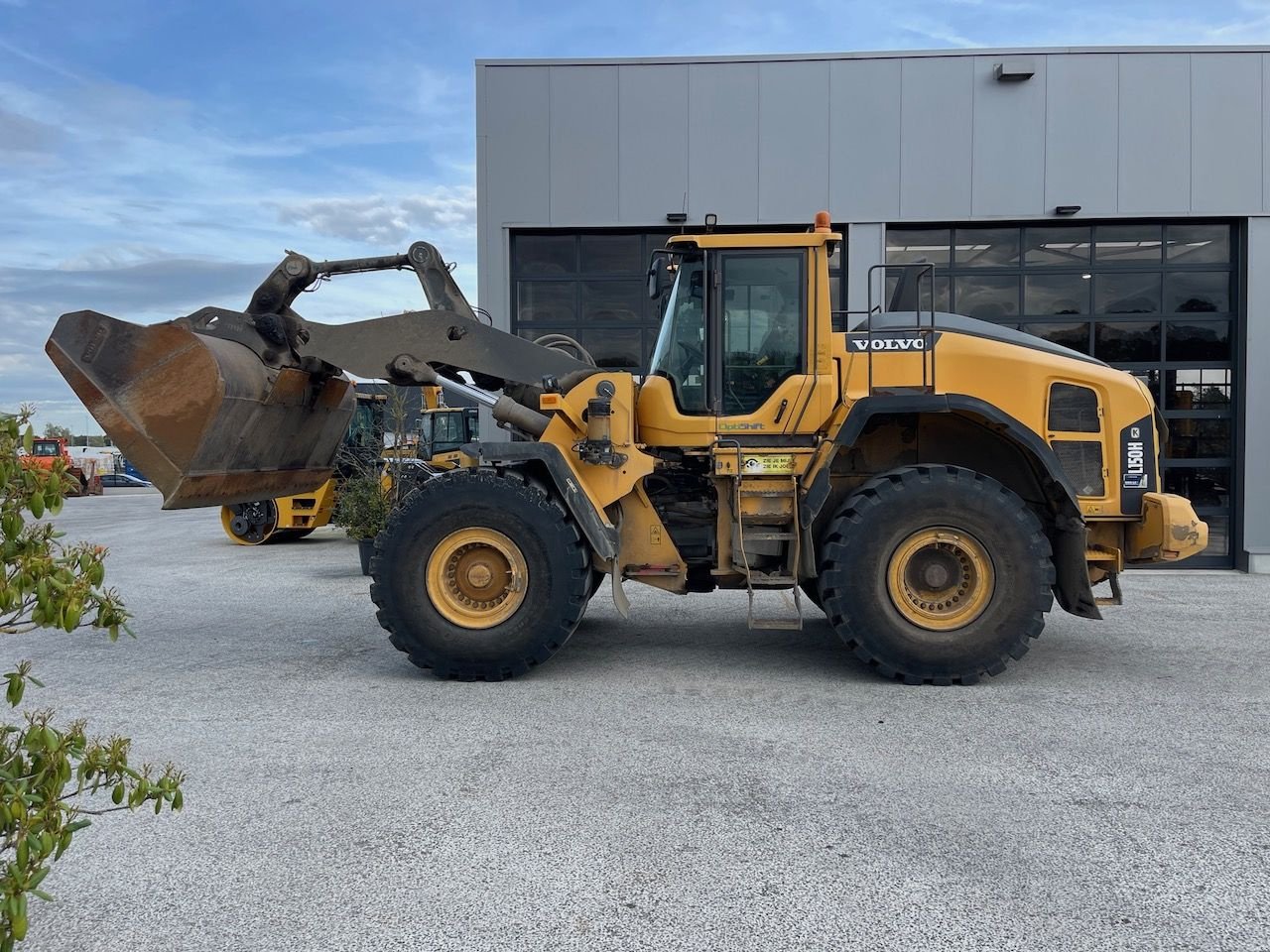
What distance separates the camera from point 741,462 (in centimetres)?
607

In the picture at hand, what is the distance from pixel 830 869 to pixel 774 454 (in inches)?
128

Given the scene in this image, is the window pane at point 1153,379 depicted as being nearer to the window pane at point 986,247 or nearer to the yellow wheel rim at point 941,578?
the window pane at point 986,247

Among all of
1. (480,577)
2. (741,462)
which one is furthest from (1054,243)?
(480,577)

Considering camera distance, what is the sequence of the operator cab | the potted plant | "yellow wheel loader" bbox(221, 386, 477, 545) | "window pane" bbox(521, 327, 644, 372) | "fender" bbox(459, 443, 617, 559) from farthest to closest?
"yellow wheel loader" bbox(221, 386, 477, 545) < "window pane" bbox(521, 327, 644, 372) < the potted plant < the operator cab < "fender" bbox(459, 443, 617, 559)

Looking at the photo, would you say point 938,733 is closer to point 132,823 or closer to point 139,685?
point 132,823

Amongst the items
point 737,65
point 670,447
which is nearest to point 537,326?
point 737,65

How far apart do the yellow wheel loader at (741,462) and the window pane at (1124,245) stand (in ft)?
20.5

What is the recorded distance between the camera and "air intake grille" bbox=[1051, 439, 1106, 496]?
5934mm

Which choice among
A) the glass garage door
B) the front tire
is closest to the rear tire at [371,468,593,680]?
the glass garage door

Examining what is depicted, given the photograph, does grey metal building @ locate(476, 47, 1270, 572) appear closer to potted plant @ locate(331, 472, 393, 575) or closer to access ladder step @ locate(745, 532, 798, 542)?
potted plant @ locate(331, 472, 393, 575)

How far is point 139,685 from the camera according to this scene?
569 centimetres

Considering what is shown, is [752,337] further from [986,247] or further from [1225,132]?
[1225,132]

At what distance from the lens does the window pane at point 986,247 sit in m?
11.6

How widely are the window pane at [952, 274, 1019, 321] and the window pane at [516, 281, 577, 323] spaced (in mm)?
4857
